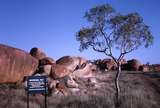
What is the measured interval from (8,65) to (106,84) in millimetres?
14839

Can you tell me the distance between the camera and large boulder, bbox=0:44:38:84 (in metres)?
28.5

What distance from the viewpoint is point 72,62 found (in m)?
41.6

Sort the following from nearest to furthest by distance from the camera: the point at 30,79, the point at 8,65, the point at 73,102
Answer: the point at 30,79, the point at 73,102, the point at 8,65

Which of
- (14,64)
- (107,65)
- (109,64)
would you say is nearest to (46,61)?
(14,64)

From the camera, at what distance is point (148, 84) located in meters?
42.3

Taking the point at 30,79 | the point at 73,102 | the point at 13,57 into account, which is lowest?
the point at 73,102

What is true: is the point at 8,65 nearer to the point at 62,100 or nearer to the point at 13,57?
the point at 13,57

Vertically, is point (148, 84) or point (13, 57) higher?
point (13, 57)

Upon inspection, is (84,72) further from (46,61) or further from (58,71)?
(46,61)

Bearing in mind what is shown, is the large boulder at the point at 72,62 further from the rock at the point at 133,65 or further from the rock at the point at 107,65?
the rock at the point at 133,65

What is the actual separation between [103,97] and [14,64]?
8.43 m

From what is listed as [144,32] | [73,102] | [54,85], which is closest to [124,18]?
[144,32]

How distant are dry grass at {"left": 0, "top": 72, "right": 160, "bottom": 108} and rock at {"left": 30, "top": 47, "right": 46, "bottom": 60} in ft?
25.2

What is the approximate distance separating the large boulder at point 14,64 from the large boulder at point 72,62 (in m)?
8.29
